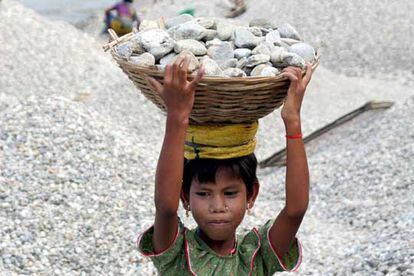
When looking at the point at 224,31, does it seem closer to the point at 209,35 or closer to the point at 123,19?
the point at 209,35

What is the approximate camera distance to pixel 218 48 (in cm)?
277

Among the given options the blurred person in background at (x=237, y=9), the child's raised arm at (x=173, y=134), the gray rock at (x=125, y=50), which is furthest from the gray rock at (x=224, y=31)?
the blurred person in background at (x=237, y=9)

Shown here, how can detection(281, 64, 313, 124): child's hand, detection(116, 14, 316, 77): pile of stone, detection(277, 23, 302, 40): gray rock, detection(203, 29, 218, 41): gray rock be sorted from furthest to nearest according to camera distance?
detection(277, 23, 302, 40): gray rock
detection(203, 29, 218, 41): gray rock
detection(116, 14, 316, 77): pile of stone
detection(281, 64, 313, 124): child's hand

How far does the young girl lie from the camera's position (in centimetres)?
255

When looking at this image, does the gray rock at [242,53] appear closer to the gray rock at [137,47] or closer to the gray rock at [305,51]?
the gray rock at [305,51]

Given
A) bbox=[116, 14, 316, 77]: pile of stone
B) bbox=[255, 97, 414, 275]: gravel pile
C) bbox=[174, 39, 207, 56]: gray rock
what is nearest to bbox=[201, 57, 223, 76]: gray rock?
bbox=[116, 14, 316, 77]: pile of stone

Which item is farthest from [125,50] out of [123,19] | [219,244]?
[123,19]

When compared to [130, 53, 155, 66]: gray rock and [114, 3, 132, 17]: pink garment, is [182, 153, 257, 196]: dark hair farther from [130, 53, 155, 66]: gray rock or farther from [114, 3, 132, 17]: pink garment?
[114, 3, 132, 17]: pink garment

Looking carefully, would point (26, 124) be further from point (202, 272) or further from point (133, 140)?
point (202, 272)

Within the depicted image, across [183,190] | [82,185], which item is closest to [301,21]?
[82,185]

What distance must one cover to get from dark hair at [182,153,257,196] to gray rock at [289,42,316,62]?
356 millimetres

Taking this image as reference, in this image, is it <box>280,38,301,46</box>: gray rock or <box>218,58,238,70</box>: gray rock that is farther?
<box>280,38,301,46</box>: gray rock

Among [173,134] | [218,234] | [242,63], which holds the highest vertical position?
[242,63]

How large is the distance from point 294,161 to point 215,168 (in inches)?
10.4
